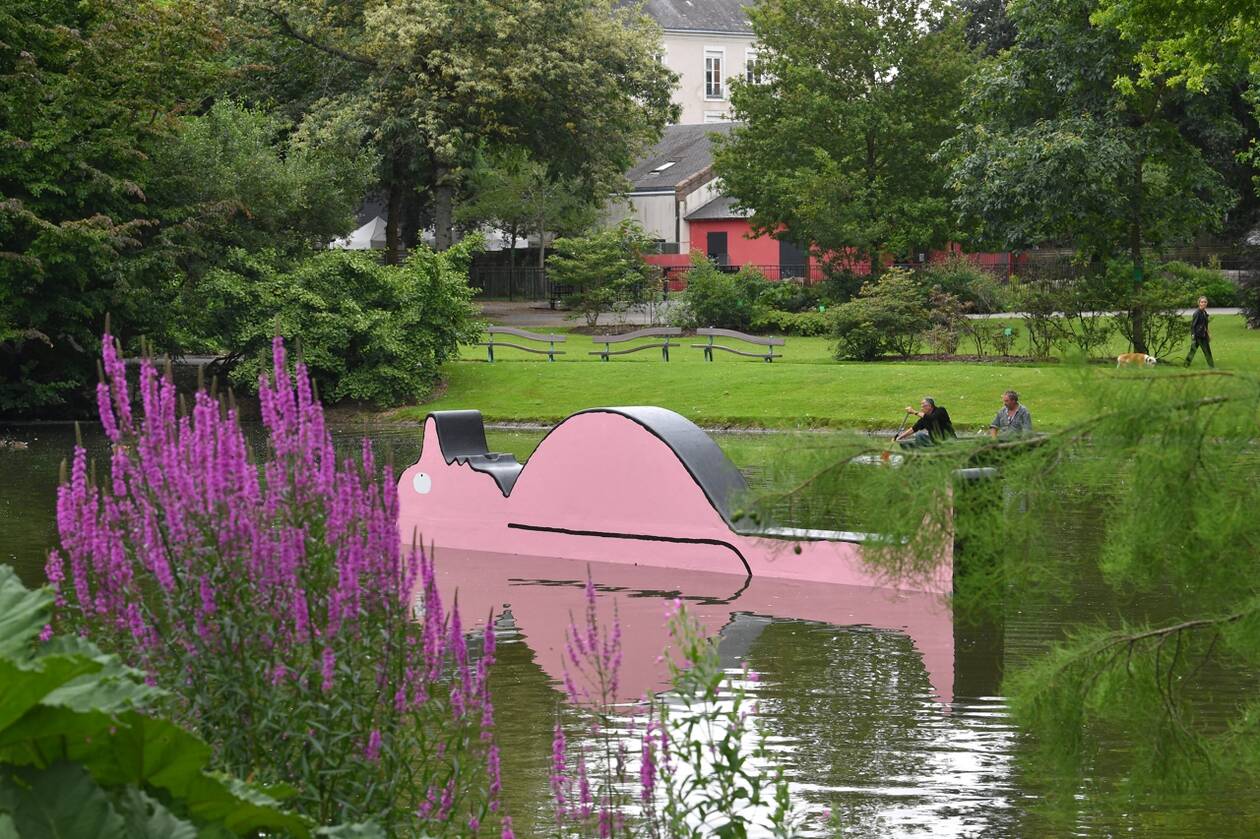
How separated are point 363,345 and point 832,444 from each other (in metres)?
27.0

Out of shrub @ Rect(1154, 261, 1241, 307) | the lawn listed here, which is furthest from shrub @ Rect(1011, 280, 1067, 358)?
shrub @ Rect(1154, 261, 1241, 307)

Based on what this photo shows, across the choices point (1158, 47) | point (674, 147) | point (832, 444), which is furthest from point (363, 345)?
point (674, 147)

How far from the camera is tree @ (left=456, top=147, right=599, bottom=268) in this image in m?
59.8

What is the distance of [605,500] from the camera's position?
16.5m

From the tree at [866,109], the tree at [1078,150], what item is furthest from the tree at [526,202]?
the tree at [1078,150]

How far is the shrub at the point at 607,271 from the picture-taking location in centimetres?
4738

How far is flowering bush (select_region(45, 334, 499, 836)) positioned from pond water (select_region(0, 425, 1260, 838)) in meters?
1.57

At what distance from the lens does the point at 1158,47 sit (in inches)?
958

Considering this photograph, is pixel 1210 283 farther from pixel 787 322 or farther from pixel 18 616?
pixel 18 616

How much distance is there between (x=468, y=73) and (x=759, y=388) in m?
15.4

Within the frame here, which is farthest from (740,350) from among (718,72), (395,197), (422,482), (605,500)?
(718,72)

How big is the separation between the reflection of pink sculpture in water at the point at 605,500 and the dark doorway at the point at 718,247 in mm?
48101

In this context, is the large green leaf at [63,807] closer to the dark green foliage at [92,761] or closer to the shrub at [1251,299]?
the dark green foliage at [92,761]

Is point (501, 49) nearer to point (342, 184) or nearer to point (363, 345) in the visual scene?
point (342, 184)
